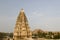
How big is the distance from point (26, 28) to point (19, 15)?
4.11 ft

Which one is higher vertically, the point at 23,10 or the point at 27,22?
the point at 23,10

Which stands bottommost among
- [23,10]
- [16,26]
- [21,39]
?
[21,39]

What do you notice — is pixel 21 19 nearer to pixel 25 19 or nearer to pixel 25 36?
pixel 25 19

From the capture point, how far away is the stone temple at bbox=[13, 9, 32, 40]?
1554cm

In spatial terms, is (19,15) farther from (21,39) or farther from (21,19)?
(21,39)

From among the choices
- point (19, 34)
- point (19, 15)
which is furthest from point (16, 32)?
point (19, 15)

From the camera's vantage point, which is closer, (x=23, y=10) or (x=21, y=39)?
(x=21, y=39)

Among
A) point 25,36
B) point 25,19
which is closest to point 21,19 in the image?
point 25,19

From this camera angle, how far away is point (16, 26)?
52.3ft

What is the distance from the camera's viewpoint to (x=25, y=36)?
15.4 m

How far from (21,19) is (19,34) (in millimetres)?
1242

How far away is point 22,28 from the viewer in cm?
1559

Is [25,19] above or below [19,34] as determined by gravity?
above

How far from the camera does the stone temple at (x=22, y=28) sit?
15539mm
